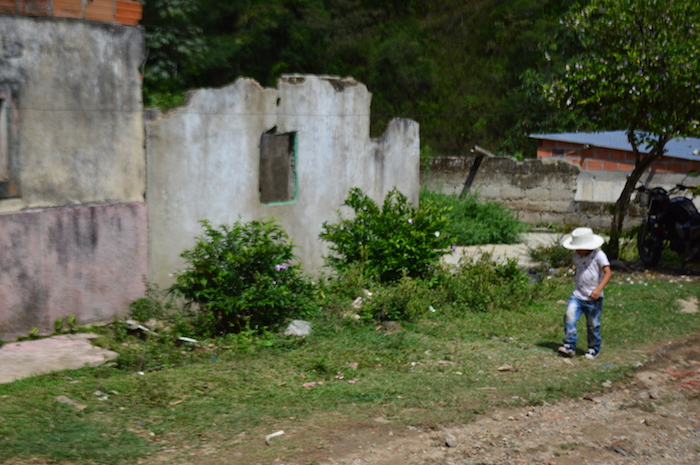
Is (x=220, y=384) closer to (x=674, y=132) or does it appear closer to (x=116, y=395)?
(x=116, y=395)

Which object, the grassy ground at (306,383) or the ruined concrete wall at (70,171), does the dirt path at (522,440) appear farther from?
the ruined concrete wall at (70,171)

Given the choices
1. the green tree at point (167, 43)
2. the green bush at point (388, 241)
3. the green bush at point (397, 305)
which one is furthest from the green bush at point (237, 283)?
the green tree at point (167, 43)

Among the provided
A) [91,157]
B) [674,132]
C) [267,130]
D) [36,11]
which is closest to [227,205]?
[267,130]

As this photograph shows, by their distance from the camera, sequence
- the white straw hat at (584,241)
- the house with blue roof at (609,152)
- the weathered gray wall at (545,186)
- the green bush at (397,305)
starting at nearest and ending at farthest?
the white straw hat at (584,241) → the green bush at (397,305) → the weathered gray wall at (545,186) → the house with blue roof at (609,152)

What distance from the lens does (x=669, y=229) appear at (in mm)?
11367

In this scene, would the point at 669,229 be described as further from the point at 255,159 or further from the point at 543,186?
the point at 255,159

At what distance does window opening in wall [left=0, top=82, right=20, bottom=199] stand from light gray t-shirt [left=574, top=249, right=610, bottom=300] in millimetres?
5074

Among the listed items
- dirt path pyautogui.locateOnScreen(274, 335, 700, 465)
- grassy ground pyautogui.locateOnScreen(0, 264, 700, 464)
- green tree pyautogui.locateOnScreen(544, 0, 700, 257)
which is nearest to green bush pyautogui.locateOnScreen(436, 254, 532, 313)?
grassy ground pyautogui.locateOnScreen(0, 264, 700, 464)

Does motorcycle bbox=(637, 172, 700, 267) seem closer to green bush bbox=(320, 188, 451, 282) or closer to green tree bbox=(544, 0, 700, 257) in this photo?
green tree bbox=(544, 0, 700, 257)

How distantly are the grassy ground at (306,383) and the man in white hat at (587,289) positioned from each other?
0.18 meters

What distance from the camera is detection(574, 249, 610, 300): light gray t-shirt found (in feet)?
22.5

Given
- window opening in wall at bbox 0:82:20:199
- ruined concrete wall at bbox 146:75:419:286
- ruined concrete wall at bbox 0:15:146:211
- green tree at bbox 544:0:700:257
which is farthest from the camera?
green tree at bbox 544:0:700:257

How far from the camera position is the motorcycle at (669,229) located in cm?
1105

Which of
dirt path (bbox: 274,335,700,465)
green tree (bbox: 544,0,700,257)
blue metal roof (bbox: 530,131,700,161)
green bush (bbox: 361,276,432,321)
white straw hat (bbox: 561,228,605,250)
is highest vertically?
green tree (bbox: 544,0,700,257)
